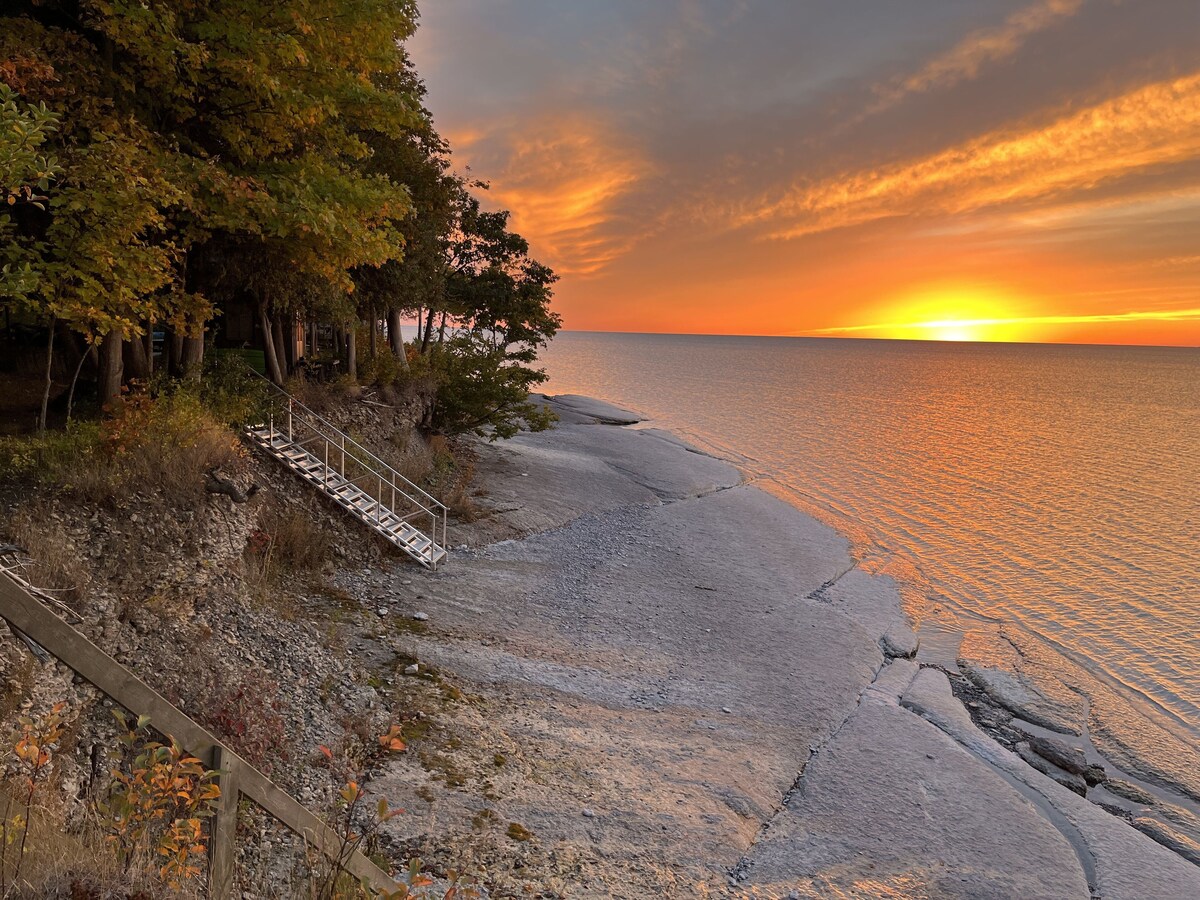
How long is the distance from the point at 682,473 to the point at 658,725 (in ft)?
82.0

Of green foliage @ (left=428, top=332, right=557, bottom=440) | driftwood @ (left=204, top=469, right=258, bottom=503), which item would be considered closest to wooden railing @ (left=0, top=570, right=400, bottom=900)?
driftwood @ (left=204, top=469, right=258, bottom=503)

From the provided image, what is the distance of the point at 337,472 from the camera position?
18891 mm

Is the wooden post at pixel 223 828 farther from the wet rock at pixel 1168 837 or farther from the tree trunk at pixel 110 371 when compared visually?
the wet rock at pixel 1168 837

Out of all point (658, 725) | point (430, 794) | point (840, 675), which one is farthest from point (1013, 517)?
point (430, 794)

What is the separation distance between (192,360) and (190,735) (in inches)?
590

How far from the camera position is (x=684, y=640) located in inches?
638

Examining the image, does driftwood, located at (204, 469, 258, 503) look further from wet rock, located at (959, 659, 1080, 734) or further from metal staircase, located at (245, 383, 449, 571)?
wet rock, located at (959, 659, 1080, 734)

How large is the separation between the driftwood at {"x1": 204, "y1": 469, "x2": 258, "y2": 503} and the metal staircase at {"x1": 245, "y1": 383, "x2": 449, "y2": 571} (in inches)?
143

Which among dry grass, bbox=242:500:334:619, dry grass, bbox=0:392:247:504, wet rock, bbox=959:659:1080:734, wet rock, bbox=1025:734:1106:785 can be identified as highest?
dry grass, bbox=0:392:247:504

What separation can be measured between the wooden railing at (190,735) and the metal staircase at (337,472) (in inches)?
508

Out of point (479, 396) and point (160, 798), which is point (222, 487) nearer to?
point (160, 798)

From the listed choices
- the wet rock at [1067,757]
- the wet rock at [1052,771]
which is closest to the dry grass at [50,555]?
the wet rock at [1052,771]

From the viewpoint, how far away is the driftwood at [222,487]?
519 inches

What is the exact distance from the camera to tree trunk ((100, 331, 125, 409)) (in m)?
13.8
